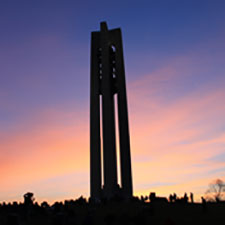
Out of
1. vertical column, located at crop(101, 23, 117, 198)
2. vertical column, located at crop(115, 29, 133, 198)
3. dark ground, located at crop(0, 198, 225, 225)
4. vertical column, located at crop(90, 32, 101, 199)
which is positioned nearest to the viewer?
dark ground, located at crop(0, 198, 225, 225)

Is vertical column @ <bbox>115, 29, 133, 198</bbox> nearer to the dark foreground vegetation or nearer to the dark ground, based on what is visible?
the dark foreground vegetation

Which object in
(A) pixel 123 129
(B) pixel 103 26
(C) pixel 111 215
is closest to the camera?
(C) pixel 111 215

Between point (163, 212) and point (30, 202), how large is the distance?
8.65 meters

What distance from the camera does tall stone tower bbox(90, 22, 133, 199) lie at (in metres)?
31.0

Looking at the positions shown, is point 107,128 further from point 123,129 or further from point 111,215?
point 111,215

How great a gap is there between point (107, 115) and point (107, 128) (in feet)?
5.17

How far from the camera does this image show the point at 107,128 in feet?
104

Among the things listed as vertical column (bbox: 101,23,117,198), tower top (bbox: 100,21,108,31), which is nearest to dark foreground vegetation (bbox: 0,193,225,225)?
vertical column (bbox: 101,23,117,198)

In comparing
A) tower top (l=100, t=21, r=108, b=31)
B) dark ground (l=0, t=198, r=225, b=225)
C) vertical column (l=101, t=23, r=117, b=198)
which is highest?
tower top (l=100, t=21, r=108, b=31)

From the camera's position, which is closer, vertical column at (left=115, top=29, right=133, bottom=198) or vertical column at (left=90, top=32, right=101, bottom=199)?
vertical column at (left=115, top=29, right=133, bottom=198)

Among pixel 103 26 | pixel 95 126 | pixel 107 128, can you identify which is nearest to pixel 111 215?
pixel 107 128

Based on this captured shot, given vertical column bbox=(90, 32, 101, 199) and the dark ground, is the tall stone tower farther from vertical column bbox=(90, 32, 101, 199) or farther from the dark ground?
the dark ground

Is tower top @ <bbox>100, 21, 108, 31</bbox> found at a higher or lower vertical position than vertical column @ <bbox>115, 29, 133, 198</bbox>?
higher

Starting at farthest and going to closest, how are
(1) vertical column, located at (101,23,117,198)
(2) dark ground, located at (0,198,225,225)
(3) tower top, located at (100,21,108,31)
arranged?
(3) tower top, located at (100,21,108,31) → (1) vertical column, located at (101,23,117,198) → (2) dark ground, located at (0,198,225,225)
